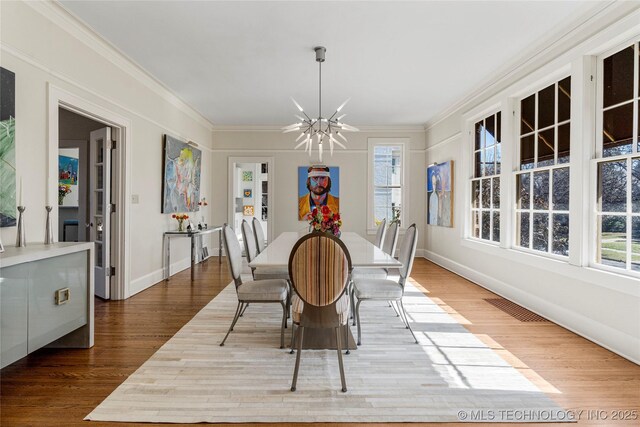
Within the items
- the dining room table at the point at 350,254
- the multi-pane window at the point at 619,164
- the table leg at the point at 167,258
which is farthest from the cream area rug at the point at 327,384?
the table leg at the point at 167,258

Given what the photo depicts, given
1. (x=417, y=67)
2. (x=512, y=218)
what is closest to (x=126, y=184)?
(x=417, y=67)

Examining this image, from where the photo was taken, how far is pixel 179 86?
16.5 ft

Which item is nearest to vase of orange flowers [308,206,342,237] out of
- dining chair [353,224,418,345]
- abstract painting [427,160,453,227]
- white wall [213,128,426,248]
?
dining chair [353,224,418,345]

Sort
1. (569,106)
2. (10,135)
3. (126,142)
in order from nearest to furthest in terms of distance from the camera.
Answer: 1. (10,135)
2. (569,106)
3. (126,142)

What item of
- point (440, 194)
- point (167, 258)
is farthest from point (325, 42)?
point (440, 194)

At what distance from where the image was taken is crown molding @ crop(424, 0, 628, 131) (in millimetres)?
2793

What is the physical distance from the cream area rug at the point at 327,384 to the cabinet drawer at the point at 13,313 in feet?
1.95

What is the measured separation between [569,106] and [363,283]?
254cm

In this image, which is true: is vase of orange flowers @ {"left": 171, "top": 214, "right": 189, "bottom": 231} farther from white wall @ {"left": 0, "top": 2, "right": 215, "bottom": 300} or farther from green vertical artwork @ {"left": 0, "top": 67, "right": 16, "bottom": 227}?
green vertical artwork @ {"left": 0, "top": 67, "right": 16, "bottom": 227}

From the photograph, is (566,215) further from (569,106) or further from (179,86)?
(179,86)

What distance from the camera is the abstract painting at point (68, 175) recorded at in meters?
6.39

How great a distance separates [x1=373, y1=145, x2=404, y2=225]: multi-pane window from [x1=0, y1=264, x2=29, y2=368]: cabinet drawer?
20.3 ft

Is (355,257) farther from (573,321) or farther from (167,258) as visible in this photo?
(167,258)

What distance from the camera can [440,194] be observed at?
6.53 meters
